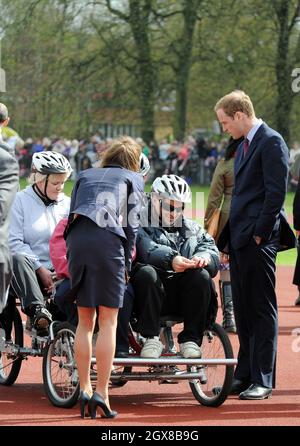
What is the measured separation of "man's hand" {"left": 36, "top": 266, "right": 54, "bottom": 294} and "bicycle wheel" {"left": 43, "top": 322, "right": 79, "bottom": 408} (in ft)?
1.76

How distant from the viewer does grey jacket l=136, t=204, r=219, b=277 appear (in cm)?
821

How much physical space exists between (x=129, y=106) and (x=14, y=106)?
22.7ft

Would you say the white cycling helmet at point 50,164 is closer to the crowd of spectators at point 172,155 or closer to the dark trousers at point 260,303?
the dark trousers at point 260,303

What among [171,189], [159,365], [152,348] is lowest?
[159,365]

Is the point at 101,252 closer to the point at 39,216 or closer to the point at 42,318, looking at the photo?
the point at 42,318

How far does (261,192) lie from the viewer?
8.30 m

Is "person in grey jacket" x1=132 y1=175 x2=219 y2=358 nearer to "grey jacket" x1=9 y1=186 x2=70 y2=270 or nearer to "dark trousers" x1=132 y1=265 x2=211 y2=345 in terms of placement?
"dark trousers" x1=132 y1=265 x2=211 y2=345

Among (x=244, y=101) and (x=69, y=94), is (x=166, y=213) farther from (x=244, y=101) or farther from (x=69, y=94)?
(x=69, y=94)

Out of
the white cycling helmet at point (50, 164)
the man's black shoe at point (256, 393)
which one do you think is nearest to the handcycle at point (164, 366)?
the man's black shoe at point (256, 393)

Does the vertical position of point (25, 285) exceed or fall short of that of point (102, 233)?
it falls short

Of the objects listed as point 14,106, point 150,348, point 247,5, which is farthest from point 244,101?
point 14,106

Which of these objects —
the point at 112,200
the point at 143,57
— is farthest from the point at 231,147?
the point at 143,57

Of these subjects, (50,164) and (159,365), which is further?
(50,164)

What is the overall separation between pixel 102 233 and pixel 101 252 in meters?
0.11
